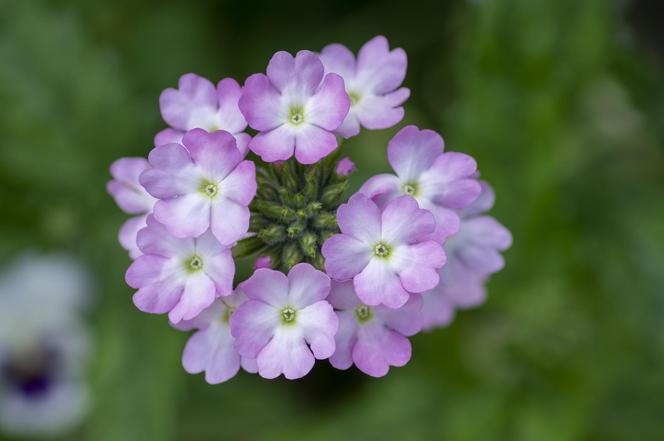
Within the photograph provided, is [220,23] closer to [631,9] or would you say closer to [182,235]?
[631,9]

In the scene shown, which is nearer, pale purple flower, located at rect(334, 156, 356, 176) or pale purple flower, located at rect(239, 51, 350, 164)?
pale purple flower, located at rect(239, 51, 350, 164)

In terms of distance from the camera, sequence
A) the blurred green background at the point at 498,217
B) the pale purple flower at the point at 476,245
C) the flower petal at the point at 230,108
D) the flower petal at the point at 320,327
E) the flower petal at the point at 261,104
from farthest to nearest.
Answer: the blurred green background at the point at 498,217 → the pale purple flower at the point at 476,245 → the flower petal at the point at 230,108 → the flower petal at the point at 261,104 → the flower petal at the point at 320,327

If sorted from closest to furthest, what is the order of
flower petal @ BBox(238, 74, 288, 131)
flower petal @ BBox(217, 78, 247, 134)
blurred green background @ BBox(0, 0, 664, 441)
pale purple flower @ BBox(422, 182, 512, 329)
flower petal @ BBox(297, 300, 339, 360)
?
flower petal @ BBox(297, 300, 339, 360), flower petal @ BBox(238, 74, 288, 131), flower petal @ BBox(217, 78, 247, 134), pale purple flower @ BBox(422, 182, 512, 329), blurred green background @ BBox(0, 0, 664, 441)

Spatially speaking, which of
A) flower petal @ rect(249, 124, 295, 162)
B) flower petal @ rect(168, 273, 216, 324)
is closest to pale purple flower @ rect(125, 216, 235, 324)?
flower petal @ rect(168, 273, 216, 324)

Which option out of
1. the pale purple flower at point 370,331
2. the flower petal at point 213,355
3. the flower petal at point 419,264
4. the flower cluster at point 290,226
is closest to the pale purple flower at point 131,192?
the flower cluster at point 290,226

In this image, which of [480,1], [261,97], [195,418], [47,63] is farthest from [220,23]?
[261,97]

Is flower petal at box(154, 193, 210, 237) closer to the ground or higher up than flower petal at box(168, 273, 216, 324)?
higher up

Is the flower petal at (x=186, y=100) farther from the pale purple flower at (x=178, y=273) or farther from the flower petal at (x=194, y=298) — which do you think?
the flower petal at (x=194, y=298)

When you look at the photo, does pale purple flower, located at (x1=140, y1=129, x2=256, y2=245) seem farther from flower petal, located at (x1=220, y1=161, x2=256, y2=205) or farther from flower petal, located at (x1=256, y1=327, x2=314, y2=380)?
flower petal, located at (x1=256, y1=327, x2=314, y2=380)

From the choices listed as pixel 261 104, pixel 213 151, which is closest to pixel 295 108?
pixel 261 104

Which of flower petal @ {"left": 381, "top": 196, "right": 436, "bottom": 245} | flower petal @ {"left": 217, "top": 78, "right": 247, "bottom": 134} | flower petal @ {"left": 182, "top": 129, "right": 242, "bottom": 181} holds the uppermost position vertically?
flower petal @ {"left": 217, "top": 78, "right": 247, "bottom": 134}
